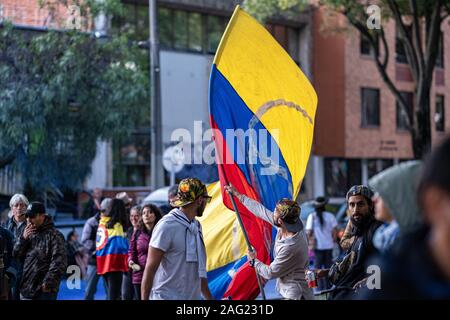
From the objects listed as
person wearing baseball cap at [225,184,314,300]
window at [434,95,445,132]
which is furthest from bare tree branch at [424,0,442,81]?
window at [434,95,445,132]

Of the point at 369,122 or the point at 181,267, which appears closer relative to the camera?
the point at 181,267

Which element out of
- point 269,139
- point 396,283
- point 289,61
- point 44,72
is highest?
point 44,72

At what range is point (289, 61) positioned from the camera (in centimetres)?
749

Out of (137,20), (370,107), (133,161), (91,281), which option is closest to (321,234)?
(91,281)

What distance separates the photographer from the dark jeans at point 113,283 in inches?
398

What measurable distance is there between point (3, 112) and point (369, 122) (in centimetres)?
2180

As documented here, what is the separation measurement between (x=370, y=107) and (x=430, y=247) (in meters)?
34.1

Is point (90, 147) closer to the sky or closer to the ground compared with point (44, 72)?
closer to the ground

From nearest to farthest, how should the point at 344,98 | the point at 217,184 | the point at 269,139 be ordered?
the point at 269,139, the point at 217,184, the point at 344,98

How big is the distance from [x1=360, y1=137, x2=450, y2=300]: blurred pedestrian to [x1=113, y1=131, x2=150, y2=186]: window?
24.6m

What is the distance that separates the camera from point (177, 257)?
19.4 feet

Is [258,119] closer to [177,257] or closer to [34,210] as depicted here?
[177,257]
